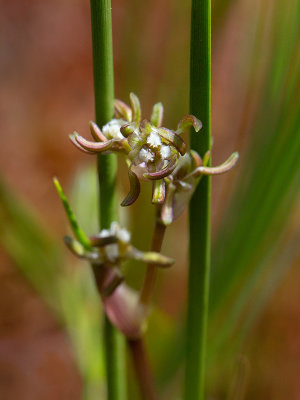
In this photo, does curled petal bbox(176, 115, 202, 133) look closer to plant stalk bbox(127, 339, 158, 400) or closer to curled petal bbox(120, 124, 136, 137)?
curled petal bbox(120, 124, 136, 137)

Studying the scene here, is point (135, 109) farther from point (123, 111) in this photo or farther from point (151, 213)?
point (151, 213)

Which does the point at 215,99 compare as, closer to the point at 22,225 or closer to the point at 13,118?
the point at 13,118

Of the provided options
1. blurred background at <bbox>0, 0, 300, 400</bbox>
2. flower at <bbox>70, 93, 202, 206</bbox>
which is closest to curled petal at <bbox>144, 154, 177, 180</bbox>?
flower at <bbox>70, 93, 202, 206</bbox>

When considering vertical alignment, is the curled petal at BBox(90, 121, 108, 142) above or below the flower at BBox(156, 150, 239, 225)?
above

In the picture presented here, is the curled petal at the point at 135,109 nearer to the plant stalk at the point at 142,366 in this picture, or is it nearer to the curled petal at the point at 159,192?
the curled petal at the point at 159,192

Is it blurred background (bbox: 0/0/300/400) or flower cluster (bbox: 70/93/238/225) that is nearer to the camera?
flower cluster (bbox: 70/93/238/225)

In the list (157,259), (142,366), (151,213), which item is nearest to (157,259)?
(157,259)
